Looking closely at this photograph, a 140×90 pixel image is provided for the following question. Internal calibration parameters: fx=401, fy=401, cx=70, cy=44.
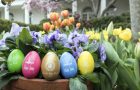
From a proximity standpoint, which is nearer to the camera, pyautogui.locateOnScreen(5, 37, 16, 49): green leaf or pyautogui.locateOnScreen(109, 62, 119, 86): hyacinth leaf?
pyautogui.locateOnScreen(109, 62, 119, 86): hyacinth leaf

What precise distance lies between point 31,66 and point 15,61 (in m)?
0.11

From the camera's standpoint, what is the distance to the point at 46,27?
4.99 meters

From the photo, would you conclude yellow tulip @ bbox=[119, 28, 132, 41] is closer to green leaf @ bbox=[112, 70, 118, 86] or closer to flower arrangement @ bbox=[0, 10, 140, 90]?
flower arrangement @ bbox=[0, 10, 140, 90]

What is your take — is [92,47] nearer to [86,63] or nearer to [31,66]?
[86,63]

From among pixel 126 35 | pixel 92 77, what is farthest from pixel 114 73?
pixel 126 35

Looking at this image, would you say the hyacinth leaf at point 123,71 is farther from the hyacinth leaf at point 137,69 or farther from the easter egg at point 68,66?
the easter egg at point 68,66

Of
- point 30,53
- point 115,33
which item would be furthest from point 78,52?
point 115,33

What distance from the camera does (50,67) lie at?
190 centimetres

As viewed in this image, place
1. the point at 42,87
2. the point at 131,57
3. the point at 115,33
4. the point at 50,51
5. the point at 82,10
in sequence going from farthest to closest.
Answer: the point at 82,10 < the point at 115,33 < the point at 131,57 < the point at 50,51 < the point at 42,87

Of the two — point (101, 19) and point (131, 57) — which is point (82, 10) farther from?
point (131, 57)

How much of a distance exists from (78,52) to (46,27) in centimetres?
295

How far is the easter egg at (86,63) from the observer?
1.99 m

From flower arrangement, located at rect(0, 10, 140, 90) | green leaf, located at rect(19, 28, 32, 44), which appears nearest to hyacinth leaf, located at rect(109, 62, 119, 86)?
flower arrangement, located at rect(0, 10, 140, 90)

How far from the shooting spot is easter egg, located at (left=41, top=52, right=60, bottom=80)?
1.89 metres
